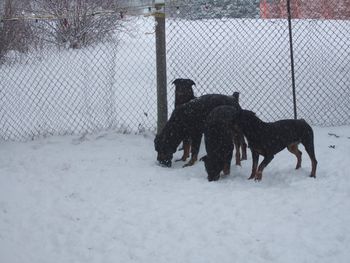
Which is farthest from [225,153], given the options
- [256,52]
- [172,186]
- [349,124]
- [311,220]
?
[256,52]

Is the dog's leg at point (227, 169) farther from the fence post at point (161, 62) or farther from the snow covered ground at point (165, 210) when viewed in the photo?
the fence post at point (161, 62)

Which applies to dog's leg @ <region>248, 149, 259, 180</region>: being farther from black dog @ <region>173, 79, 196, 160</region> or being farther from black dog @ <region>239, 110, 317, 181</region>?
black dog @ <region>173, 79, 196, 160</region>

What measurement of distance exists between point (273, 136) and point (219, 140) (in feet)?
2.07

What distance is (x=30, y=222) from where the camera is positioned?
3.96 meters

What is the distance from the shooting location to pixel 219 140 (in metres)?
5.02

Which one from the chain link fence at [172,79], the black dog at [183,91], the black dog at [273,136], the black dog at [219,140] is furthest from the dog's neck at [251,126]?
the chain link fence at [172,79]

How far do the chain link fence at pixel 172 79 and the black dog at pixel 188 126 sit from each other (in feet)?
3.91

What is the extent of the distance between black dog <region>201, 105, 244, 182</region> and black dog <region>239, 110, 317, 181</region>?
175mm

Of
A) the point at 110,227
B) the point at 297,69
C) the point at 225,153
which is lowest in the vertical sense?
the point at 110,227

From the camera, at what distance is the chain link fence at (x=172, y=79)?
7109 mm

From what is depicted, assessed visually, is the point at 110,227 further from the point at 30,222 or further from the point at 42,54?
the point at 42,54

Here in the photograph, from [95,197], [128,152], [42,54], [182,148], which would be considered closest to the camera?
[95,197]

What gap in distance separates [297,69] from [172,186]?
5056mm

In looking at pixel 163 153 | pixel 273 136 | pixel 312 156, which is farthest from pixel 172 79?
pixel 312 156
